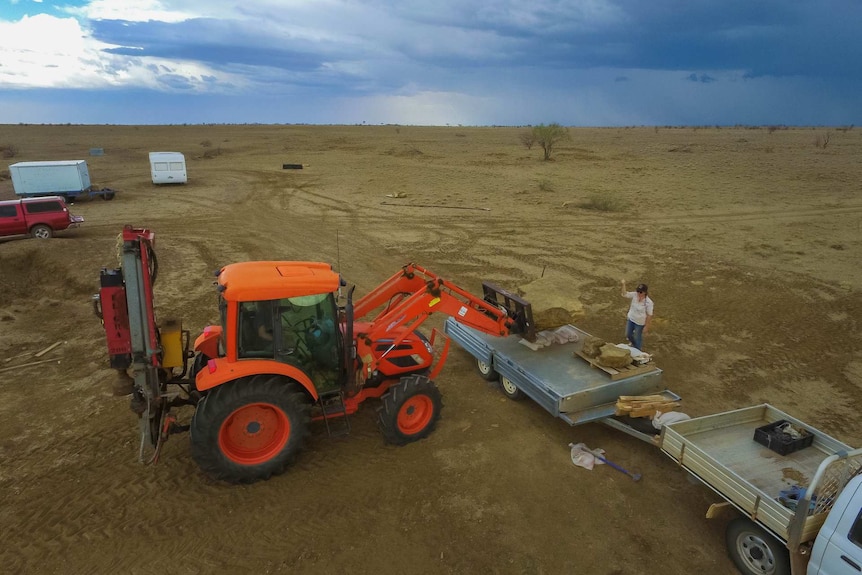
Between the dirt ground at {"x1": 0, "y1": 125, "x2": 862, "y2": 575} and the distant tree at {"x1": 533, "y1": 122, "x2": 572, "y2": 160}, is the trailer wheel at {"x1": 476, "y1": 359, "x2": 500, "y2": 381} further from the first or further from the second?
the distant tree at {"x1": 533, "y1": 122, "x2": 572, "y2": 160}

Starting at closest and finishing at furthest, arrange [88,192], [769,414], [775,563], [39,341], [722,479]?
[775,563], [722,479], [769,414], [39,341], [88,192]

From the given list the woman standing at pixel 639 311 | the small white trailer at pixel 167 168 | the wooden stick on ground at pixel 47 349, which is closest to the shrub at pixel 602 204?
the woman standing at pixel 639 311

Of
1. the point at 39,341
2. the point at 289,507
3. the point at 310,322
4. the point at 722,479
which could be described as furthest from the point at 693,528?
the point at 39,341

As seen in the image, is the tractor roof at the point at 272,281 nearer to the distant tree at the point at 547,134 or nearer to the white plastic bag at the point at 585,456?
the white plastic bag at the point at 585,456

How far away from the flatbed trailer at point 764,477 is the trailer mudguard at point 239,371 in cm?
435

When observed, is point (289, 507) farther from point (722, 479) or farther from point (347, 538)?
point (722, 479)

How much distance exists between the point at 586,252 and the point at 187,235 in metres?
14.2

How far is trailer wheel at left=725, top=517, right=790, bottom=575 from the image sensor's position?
4684 mm

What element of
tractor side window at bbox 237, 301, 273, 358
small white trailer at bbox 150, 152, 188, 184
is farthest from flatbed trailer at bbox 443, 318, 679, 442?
small white trailer at bbox 150, 152, 188, 184

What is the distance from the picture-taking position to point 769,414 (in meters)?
6.42

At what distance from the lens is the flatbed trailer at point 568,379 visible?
6.72 m

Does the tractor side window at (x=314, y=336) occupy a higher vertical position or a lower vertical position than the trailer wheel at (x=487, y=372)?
higher

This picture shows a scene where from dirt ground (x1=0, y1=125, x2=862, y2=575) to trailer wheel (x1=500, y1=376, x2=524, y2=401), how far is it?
14cm

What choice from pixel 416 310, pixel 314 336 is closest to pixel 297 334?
pixel 314 336
